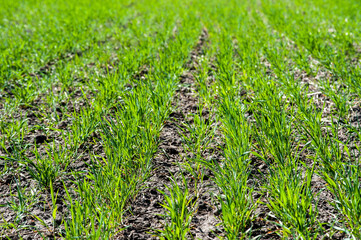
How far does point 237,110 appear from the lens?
8.61 feet

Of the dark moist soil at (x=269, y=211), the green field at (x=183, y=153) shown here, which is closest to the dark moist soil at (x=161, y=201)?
the green field at (x=183, y=153)

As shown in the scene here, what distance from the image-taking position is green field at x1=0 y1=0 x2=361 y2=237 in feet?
6.03

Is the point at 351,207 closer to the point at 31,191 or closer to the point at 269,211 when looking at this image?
the point at 269,211

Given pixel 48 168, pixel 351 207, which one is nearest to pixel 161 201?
pixel 48 168

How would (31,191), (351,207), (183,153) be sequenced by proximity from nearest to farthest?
(351,207)
(31,191)
(183,153)

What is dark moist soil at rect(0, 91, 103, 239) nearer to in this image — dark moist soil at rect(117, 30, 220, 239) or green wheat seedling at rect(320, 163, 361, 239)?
dark moist soil at rect(117, 30, 220, 239)

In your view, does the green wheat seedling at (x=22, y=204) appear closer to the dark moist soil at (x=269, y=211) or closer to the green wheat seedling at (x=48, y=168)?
the green wheat seedling at (x=48, y=168)

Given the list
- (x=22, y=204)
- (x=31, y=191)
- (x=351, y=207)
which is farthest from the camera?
(x=31, y=191)

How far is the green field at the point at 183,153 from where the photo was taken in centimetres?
184

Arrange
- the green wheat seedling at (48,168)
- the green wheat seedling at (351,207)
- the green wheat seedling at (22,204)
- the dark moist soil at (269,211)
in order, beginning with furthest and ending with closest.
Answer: the green wheat seedling at (48,168) → the green wheat seedling at (22,204) → the dark moist soil at (269,211) → the green wheat seedling at (351,207)

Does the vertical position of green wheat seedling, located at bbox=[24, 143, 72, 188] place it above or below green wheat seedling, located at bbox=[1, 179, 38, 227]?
above

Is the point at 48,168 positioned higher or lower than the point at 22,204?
higher

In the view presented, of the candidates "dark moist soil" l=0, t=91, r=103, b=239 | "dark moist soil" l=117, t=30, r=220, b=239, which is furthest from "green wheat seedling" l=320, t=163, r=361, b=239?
"dark moist soil" l=0, t=91, r=103, b=239

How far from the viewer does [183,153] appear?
2.64 m
